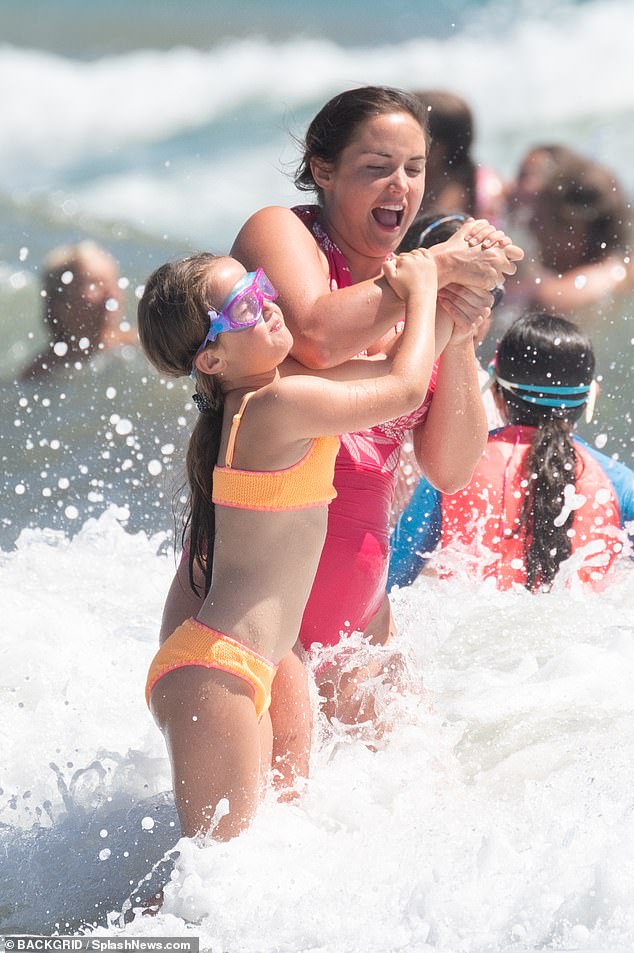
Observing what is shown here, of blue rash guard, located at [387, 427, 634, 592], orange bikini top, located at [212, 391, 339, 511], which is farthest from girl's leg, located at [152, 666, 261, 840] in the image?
blue rash guard, located at [387, 427, 634, 592]

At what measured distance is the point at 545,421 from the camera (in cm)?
424

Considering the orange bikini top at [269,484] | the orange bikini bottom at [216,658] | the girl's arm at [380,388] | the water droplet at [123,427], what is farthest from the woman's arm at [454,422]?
the water droplet at [123,427]

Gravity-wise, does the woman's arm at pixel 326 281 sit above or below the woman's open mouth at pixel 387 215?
below

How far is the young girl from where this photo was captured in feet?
8.64

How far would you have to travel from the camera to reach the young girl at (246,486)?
2.63 metres

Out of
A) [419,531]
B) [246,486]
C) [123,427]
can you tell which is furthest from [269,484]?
Result: [123,427]

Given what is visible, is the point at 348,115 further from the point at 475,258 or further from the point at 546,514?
the point at 546,514

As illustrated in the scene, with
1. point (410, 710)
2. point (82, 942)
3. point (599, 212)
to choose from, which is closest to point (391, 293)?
point (410, 710)

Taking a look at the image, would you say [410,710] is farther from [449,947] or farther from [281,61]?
[281,61]

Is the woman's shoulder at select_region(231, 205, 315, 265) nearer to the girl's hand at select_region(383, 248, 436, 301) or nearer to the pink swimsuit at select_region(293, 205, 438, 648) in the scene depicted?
the pink swimsuit at select_region(293, 205, 438, 648)

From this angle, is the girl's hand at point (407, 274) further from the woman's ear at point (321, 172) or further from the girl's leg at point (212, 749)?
the girl's leg at point (212, 749)

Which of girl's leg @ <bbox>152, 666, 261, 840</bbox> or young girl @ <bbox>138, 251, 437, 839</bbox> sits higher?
young girl @ <bbox>138, 251, 437, 839</bbox>

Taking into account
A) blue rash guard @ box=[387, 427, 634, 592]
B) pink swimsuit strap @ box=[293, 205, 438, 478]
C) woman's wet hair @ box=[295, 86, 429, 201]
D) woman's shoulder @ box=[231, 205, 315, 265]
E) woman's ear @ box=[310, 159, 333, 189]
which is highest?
woman's wet hair @ box=[295, 86, 429, 201]

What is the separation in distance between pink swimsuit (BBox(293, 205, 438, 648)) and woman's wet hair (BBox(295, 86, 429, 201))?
146mm
